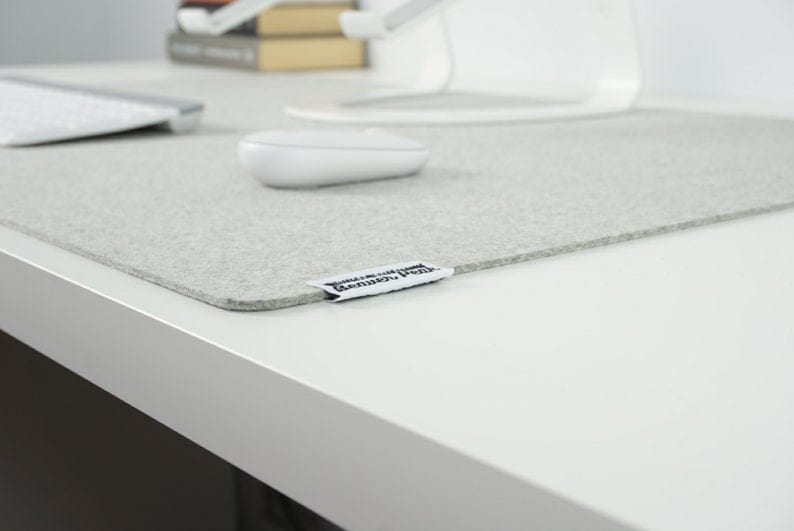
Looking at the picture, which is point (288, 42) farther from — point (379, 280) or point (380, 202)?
point (379, 280)

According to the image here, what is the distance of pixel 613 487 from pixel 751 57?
0.92 metres

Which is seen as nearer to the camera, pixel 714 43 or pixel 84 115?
pixel 84 115

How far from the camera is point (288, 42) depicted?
1564mm

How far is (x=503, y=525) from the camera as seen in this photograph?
8.8 inches

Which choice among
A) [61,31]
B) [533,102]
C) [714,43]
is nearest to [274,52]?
[533,102]

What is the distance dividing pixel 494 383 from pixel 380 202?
0.89ft

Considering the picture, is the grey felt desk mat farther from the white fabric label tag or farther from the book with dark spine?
the book with dark spine

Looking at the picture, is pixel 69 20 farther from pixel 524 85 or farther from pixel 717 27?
pixel 717 27

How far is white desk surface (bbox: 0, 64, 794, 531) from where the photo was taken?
0.74ft

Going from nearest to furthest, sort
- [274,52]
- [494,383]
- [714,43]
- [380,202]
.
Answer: [494,383]
[380,202]
[714,43]
[274,52]

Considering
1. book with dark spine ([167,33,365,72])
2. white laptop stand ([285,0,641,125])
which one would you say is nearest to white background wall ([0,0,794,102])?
white laptop stand ([285,0,641,125])

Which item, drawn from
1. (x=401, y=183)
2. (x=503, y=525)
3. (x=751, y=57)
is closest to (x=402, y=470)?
(x=503, y=525)

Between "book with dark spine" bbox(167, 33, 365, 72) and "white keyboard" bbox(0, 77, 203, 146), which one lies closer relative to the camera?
"white keyboard" bbox(0, 77, 203, 146)

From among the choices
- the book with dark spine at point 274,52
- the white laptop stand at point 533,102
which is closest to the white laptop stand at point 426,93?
the white laptop stand at point 533,102
